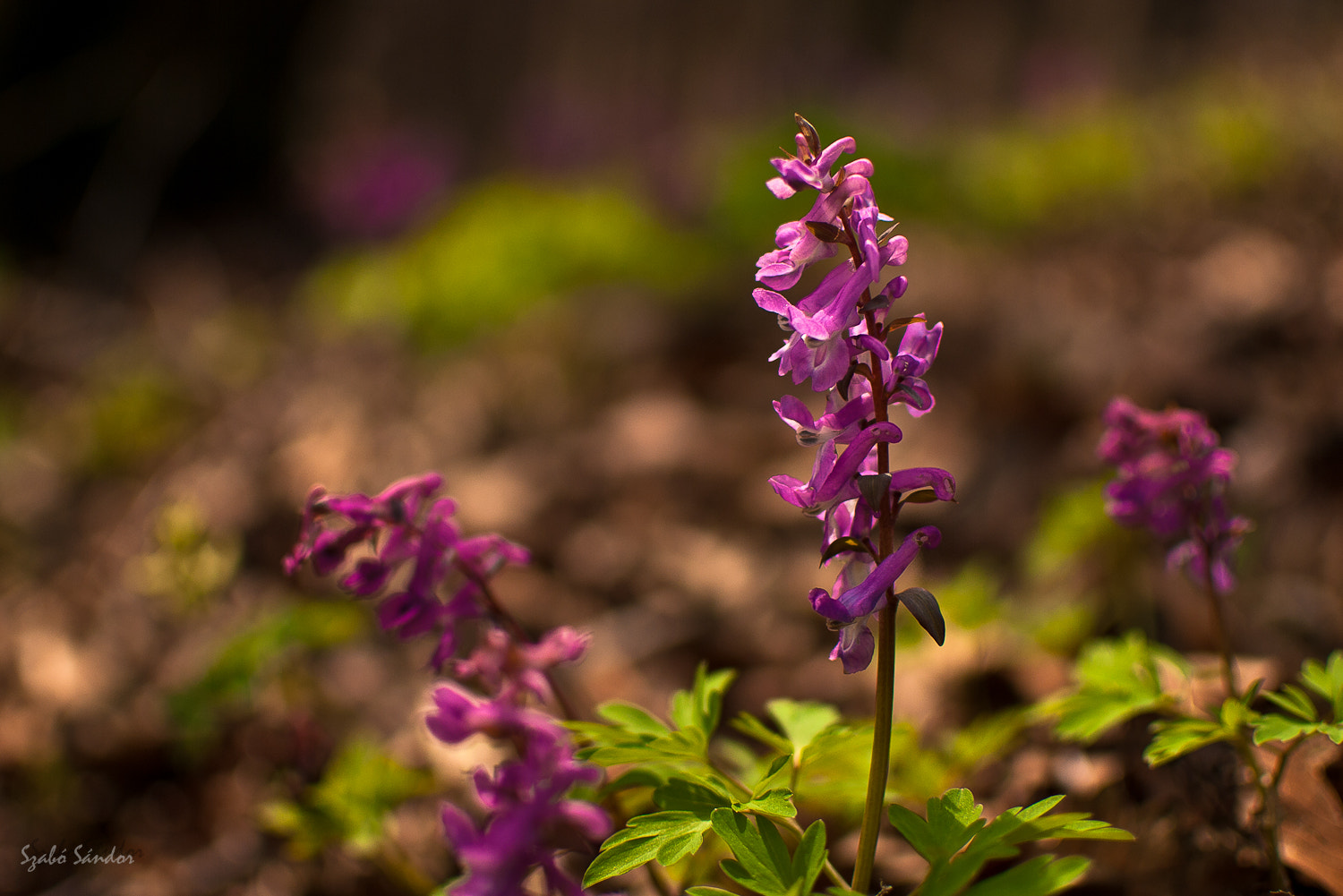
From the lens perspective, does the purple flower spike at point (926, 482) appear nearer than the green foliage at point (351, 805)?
Yes

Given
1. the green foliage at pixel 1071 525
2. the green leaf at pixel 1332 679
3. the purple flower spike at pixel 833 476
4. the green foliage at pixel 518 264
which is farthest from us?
the green foliage at pixel 518 264

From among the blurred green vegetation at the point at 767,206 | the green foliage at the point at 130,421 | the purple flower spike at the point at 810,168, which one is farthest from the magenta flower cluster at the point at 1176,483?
the green foliage at the point at 130,421

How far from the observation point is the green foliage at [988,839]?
97 centimetres

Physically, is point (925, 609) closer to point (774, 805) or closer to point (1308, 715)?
point (774, 805)

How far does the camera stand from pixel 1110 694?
1342 mm

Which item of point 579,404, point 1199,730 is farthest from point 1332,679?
point 579,404

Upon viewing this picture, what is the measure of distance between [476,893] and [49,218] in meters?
9.56

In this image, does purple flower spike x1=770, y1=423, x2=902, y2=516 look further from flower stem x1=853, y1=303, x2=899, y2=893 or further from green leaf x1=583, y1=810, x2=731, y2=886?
green leaf x1=583, y1=810, x2=731, y2=886

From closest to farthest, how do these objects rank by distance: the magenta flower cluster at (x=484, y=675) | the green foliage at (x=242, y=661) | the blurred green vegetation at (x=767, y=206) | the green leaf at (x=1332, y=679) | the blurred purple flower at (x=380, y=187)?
the magenta flower cluster at (x=484, y=675)
the green leaf at (x=1332, y=679)
the green foliage at (x=242, y=661)
the blurred green vegetation at (x=767, y=206)
the blurred purple flower at (x=380, y=187)

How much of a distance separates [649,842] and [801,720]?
361mm

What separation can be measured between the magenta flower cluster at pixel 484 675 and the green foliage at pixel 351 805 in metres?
0.52

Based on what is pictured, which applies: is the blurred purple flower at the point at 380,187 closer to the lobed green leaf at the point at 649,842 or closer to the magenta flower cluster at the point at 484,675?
the magenta flower cluster at the point at 484,675

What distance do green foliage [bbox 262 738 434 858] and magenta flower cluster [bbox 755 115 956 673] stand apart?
103 centimetres

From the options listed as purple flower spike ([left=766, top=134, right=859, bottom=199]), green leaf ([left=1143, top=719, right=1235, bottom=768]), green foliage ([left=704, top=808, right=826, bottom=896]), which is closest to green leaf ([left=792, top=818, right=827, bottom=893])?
green foliage ([left=704, top=808, right=826, bottom=896])
